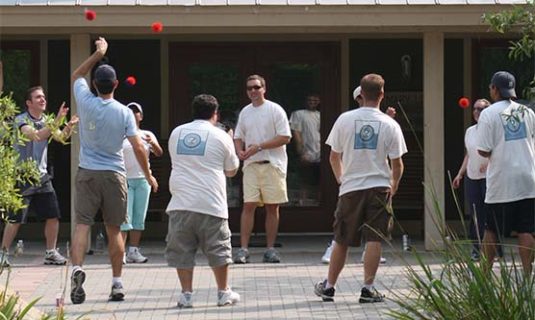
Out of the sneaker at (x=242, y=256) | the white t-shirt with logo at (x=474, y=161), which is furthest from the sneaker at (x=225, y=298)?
the white t-shirt with logo at (x=474, y=161)

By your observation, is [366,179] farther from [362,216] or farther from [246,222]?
[246,222]

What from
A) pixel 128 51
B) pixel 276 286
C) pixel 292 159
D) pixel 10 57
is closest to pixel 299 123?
pixel 292 159

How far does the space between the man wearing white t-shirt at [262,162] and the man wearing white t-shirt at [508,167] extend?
3160 millimetres

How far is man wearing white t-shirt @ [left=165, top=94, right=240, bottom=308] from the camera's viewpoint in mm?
9633

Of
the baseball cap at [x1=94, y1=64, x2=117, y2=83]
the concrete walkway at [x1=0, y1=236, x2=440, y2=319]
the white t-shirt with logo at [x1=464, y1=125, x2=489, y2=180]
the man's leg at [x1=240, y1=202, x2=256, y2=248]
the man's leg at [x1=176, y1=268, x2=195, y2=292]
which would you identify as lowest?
the concrete walkway at [x1=0, y1=236, x2=440, y2=319]

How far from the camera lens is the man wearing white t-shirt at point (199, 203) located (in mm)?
9633

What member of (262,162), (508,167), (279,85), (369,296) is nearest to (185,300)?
(369,296)

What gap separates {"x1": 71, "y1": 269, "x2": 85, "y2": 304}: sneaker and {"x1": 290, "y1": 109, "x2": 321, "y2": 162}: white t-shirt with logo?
6555mm

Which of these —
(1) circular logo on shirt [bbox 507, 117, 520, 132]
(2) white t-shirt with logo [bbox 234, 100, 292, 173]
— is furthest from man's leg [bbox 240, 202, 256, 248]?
(1) circular logo on shirt [bbox 507, 117, 520, 132]

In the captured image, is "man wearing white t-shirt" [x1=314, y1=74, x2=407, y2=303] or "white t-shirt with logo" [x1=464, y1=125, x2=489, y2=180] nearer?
"man wearing white t-shirt" [x1=314, y1=74, x2=407, y2=303]

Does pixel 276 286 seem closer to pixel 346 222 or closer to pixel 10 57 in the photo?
pixel 346 222


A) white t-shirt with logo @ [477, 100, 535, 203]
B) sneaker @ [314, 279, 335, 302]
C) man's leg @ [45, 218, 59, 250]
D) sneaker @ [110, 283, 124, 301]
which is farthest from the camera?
man's leg @ [45, 218, 59, 250]

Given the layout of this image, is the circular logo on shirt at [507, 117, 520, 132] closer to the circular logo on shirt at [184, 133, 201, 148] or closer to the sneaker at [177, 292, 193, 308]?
the circular logo on shirt at [184, 133, 201, 148]

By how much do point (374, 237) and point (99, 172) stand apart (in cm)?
238
